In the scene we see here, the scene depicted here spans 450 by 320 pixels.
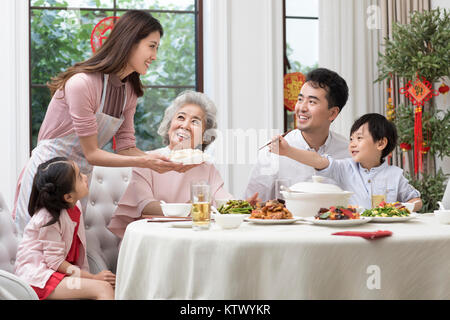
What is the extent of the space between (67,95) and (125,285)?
101 centimetres

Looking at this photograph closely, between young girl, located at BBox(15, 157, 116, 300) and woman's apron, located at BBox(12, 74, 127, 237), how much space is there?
0.52 ft

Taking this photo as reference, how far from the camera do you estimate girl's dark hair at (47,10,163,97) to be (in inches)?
92.2

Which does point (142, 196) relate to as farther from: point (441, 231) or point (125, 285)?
point (441, 231)

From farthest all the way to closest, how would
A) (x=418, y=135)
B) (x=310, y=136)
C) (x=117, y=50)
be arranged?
1. (x=418, y=135)
2. (x=310, y=136)
3. (x=117, y=50)

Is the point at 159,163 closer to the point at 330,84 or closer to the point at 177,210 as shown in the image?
the point at 177,210

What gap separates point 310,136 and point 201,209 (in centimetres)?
149

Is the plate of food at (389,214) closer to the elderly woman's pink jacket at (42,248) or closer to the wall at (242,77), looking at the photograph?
the elderly woman's pink jacket at (42,248)

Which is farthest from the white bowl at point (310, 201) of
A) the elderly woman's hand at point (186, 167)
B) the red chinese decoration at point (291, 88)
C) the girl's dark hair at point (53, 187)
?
the red chinese decoration at point (291, 88)

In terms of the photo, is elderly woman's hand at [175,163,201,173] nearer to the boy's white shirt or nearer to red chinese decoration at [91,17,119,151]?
the boy's white shirt

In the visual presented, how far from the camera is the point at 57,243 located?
1982 millimetres

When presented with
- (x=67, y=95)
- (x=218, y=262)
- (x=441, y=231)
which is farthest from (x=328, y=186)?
(x=67, y=95)

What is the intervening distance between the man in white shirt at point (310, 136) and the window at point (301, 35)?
176cm

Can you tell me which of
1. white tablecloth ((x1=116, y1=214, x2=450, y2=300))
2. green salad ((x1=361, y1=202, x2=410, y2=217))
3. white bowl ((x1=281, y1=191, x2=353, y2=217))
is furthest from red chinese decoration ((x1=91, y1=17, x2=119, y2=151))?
white tablecloth ((x1=116, y1=214, x2=450, y2=300))

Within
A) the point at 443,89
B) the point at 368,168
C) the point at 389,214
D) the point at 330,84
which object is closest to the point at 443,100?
the point at 443,89
